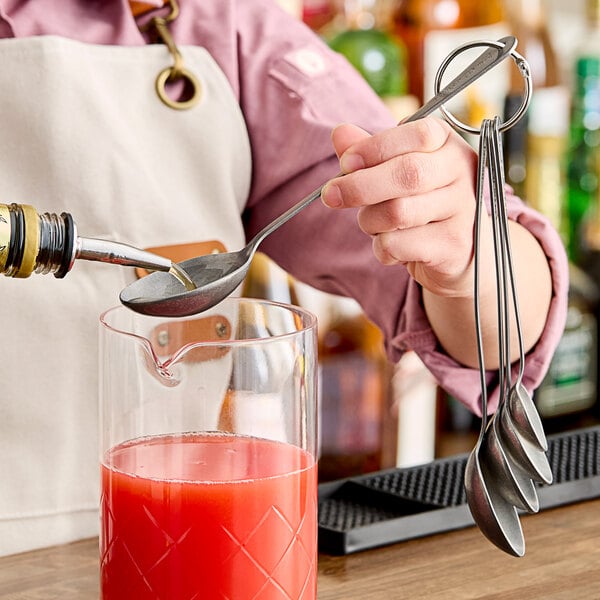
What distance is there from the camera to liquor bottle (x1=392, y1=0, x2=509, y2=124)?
61.7 inches


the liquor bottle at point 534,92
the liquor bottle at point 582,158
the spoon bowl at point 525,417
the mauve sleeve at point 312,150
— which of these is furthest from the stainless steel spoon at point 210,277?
the liquor bottle at point 582,158

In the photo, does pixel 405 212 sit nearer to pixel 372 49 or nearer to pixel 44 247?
pixel 44 247

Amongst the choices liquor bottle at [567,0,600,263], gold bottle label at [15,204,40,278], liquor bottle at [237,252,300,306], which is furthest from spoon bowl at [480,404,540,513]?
liquor bottle at [567,0,600,263]

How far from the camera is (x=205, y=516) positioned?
1.82 ft

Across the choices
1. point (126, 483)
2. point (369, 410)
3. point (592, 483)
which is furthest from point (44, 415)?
point (369, 410)

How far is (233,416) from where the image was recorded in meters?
0.56

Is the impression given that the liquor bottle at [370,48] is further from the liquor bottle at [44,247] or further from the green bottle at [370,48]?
the liquor bottle at [44,247]

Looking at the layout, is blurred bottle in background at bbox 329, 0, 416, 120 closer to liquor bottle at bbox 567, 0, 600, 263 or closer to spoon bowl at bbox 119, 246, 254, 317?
liquor bottle at bbox 567, 0, 600, 263

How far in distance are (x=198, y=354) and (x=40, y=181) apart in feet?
1.11

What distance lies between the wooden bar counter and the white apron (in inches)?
4.0

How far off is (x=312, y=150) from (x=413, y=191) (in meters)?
0.29

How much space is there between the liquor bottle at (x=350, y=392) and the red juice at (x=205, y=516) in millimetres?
934

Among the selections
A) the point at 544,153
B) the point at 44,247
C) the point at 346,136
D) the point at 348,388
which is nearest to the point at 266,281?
A: the point at 348,388

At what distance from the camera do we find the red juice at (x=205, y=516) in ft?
1.82
